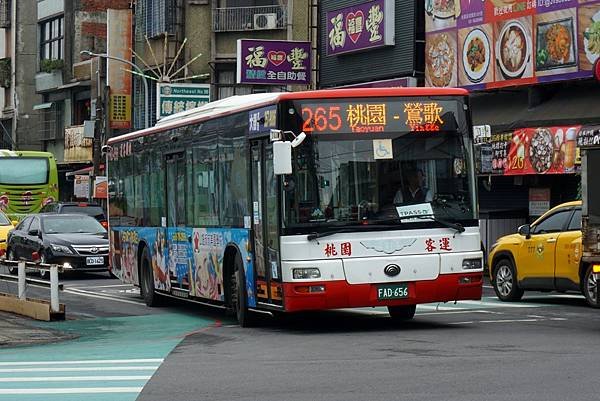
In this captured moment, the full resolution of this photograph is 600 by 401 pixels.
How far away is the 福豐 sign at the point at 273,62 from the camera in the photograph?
151ft

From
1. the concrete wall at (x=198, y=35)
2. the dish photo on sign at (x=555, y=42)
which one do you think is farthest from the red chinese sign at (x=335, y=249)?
the concrete wall at (x=198, y=35)

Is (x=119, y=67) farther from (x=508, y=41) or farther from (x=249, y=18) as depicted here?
(x=508, y=41)

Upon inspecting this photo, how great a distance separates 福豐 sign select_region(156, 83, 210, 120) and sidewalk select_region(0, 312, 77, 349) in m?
27.1

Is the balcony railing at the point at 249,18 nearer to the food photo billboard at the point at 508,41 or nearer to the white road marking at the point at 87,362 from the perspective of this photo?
the food photo billboard at the point at 508,41

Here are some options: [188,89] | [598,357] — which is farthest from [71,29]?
[598,357]

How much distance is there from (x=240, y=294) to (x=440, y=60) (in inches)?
759

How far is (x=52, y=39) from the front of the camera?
71312 millimetres

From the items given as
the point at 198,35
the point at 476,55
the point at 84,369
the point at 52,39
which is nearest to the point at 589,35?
the point at 476,55

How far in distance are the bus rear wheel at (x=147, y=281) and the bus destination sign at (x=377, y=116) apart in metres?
7.72

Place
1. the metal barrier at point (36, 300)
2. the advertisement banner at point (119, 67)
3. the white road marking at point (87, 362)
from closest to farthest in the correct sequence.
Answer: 1. the white road marking at point (87, 362)
2. the metal barrier at point (36, 300)
3. the advertisement banner at point (119, 67)

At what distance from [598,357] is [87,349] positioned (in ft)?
20.6

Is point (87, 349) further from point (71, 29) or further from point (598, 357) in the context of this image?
A: point (71, 29)

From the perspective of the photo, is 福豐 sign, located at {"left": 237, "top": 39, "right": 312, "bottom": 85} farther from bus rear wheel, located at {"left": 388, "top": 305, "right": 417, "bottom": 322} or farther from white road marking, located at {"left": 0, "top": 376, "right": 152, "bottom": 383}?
white road marking, located at {"left": 0, "top": 376, "right": 152, "bottom": 383}

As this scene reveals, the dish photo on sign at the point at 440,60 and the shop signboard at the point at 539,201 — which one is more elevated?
the dish photo on sign at the point at 440,60
